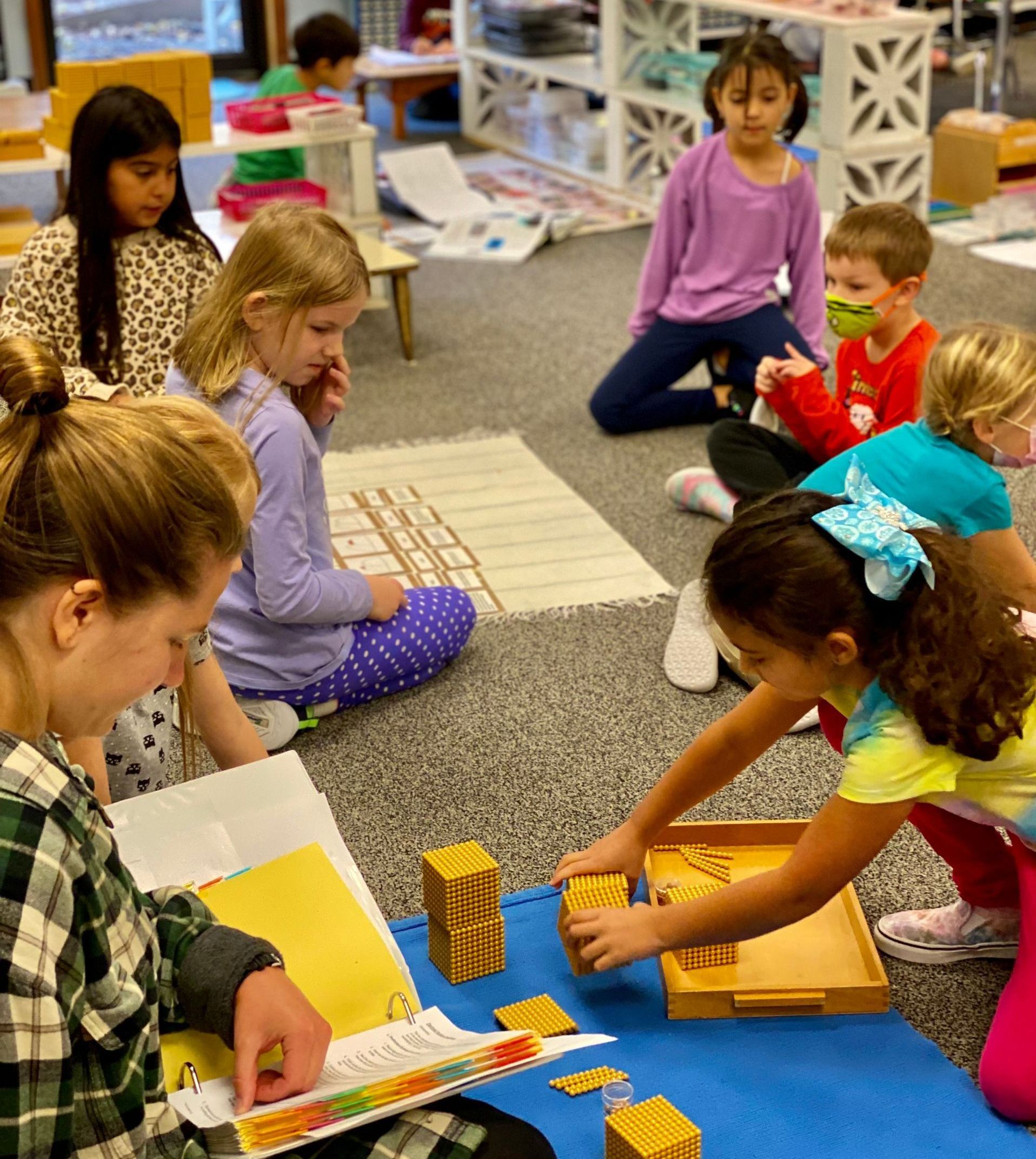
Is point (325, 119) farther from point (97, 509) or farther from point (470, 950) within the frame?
point (97, 509)

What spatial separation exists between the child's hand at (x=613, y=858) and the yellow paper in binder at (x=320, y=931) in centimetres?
23

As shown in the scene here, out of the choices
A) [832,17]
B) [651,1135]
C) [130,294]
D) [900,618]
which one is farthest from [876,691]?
[832,17]

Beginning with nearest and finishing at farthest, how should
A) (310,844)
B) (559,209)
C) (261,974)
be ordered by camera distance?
1. (261,974)
2. (310,844)
3. (559,209)

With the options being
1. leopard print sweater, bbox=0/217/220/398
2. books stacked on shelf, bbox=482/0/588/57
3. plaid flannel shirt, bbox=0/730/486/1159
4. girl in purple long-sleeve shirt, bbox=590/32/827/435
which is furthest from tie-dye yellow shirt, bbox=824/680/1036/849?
books stacked on shelf, bbox=482/0/588/57

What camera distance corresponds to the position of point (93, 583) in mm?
826

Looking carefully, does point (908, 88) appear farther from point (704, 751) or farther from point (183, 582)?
point (183, 582)

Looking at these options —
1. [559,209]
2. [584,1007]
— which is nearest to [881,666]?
[584,1007]

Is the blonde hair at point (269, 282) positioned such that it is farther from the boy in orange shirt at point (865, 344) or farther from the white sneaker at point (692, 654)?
the boy in orange shirt at point (865, 344)

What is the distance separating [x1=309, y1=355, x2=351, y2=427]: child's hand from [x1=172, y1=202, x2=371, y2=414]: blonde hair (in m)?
0.11

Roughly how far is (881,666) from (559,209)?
3376mm

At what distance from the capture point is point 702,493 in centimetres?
247

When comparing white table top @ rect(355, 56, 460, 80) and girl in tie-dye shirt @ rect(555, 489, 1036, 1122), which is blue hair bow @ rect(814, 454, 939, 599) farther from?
white table top @ rect(355, 56, 460, 80)

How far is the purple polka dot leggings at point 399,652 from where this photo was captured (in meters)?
1.88

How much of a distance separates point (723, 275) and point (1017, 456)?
1.21 m
